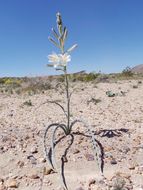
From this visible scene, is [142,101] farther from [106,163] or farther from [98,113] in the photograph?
[106,163]

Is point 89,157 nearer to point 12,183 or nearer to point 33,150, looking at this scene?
point 33,150

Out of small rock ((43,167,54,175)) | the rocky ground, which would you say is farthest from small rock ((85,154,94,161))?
small rock ((43,167,54,175))

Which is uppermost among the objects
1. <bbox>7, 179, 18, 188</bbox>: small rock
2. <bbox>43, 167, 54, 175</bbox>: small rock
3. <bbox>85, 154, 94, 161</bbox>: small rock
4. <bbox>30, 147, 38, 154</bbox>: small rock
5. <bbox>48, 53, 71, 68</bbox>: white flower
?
<bbox>48, 53, 71, 68</bbox>: white flower

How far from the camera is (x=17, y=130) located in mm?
5941

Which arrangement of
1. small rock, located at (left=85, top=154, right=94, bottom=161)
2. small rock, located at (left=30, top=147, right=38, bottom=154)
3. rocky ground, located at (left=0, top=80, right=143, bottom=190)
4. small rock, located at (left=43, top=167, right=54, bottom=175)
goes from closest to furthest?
rocky ground, located at (left=0, top=80, right=143, bottom=190)
small rock, located at (left=43, top=167, right=54, bottom=175)
small rock, located at (left=85, top=154, right=94, bottom=161)
small rock, located at (left=30, top=147, right=38, bottom=154)

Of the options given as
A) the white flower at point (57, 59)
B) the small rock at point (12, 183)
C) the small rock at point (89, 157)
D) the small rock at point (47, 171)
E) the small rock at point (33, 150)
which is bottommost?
the small rock at point (12, 183)

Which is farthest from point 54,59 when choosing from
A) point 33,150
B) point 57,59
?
point 33,150

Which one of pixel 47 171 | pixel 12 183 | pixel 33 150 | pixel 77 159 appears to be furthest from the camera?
pixel 33 150

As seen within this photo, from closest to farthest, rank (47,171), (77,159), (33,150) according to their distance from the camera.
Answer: (47,171) < (77,159) < (33,150)

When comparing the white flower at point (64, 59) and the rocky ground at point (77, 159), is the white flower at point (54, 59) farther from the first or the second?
the rocky ground at point (77, 159)

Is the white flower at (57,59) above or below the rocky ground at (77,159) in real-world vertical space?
above

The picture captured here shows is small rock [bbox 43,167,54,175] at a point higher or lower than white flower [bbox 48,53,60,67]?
lower

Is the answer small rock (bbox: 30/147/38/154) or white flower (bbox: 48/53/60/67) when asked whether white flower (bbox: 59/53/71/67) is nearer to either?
white flower (bbox: 48/53/60/67)

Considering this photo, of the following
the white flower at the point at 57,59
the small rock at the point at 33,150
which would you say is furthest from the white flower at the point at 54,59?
the small rock at the point at 33,150
